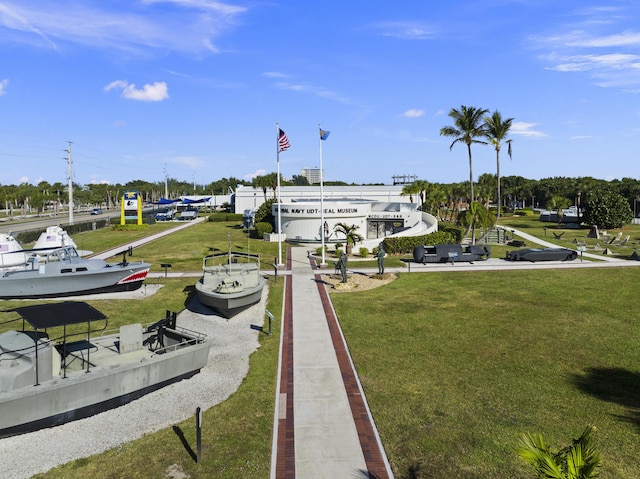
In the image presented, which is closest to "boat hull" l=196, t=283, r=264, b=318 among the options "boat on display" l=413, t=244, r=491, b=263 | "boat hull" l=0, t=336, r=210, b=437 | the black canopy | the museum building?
"boat hull" l=0, t=336, r=210, b=437

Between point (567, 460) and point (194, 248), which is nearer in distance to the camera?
point (567, 460)

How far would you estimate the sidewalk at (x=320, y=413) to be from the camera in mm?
10281

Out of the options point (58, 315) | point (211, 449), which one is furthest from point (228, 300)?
point (211, 449)

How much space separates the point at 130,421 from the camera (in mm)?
12539

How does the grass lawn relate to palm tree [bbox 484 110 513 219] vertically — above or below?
below

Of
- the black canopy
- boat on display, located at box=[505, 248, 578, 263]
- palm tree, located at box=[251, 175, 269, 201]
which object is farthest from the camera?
palm tree, located at box=[251, 175, 269, 201]

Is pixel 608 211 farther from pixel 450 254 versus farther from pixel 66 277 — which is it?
pixel 66 277

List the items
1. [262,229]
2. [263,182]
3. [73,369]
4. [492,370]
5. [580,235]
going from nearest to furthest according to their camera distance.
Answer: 1. [73,369]
2. [492,370]
3. [262,229]
4. [580,235]
5. [263,182]

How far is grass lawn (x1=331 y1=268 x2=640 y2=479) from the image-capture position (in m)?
11.0

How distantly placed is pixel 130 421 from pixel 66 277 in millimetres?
16976

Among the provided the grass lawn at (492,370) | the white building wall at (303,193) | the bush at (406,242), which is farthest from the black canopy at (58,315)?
the white building wall at (303,193)

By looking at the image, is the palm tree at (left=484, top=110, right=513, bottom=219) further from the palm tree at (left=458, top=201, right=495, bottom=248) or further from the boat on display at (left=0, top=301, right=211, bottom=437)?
the boat on display at (left=0, top=301, right=211, bottom=437)

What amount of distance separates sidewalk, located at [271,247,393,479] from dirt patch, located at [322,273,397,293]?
717 cm

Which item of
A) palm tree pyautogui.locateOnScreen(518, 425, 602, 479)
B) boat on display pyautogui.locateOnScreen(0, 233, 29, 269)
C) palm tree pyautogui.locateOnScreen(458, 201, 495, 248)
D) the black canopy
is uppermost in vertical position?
palm tree pyautogui.locateOnScreen(458, 201, 495, 248)
